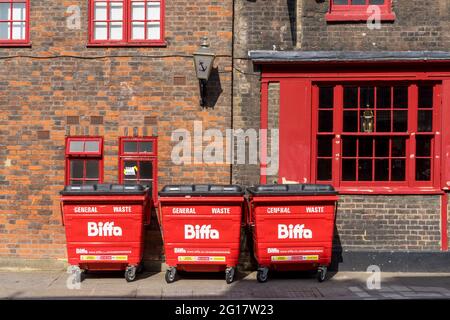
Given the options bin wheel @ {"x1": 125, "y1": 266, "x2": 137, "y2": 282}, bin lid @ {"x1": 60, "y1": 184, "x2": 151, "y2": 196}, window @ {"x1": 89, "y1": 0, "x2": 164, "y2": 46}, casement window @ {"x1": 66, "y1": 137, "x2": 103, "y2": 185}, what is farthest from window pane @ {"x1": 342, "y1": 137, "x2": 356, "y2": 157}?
casement window @ {"x1": 66, "y1": 137, "x2": 103, "y2": 185}

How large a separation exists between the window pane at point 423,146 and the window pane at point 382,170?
559 mm

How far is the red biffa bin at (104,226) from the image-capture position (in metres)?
7.93

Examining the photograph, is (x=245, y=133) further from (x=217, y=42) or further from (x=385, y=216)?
(x=385, y=216)

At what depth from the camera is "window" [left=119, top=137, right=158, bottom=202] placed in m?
8.92

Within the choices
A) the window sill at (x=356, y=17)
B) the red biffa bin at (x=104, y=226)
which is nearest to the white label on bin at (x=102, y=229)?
the red biffa bin at (x=104, y=226)

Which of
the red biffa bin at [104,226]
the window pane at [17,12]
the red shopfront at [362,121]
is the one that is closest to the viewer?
the red biffa bin at [104,226]

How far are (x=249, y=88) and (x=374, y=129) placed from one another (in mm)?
2227

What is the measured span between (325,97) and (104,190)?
3986mm

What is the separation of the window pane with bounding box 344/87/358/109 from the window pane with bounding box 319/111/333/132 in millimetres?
323

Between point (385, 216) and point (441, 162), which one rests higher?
point (441, 162)

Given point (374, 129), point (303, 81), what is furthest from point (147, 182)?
point (374, 129)

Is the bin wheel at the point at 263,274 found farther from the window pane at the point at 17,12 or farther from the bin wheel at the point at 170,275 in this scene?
the window pane at the point at 17,12

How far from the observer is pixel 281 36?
892 cm

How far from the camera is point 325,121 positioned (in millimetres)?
9000
